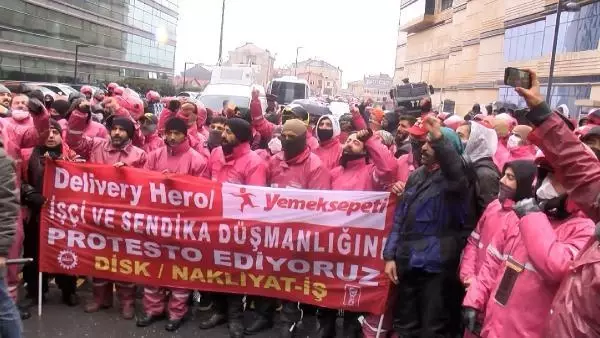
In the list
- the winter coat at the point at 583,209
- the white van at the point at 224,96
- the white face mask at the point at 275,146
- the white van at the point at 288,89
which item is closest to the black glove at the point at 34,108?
the white face mask at the point at 275,146

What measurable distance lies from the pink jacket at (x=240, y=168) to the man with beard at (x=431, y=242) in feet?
4.59

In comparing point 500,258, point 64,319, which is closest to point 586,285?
point 500,258

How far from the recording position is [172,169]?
4980 millimetres

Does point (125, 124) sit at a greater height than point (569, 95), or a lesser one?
lesser

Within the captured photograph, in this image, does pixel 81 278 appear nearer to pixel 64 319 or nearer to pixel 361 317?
pixel 64 319

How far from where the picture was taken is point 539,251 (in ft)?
8.84

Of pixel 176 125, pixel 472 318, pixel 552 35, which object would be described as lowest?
pixel 472 318

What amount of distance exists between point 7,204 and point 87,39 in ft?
166

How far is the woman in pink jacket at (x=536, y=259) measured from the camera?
268 centimetres

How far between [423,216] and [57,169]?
318 centimetres

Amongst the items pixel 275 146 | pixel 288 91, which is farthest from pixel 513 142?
pixel 288 91

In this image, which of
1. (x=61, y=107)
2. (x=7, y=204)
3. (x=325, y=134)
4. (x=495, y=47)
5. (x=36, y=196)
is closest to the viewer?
(x=7, y=204)

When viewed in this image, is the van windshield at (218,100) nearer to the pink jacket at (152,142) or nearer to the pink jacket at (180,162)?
the pink jacket at (152,142)

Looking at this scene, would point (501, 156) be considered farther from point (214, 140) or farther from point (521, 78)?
point (521, 78)
